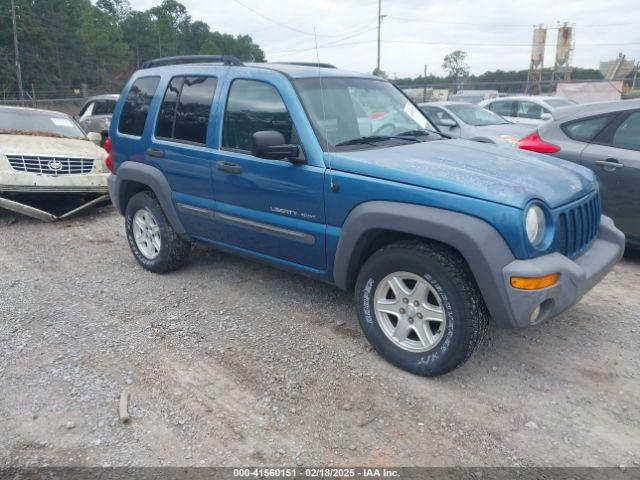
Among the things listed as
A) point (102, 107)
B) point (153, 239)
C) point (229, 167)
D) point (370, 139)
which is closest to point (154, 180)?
point (153, 239)

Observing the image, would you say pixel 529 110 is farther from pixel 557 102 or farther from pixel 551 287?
pixel 551 287

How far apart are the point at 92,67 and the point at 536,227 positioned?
166 ft

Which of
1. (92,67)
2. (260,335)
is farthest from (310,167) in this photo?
(92,67)

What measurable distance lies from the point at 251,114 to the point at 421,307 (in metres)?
1.94

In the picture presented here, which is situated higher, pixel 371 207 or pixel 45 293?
pixel 371 207

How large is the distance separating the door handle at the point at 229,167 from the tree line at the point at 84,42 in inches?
1102

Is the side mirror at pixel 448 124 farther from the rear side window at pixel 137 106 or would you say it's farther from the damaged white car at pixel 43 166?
the damaged white car at pixel 43 166

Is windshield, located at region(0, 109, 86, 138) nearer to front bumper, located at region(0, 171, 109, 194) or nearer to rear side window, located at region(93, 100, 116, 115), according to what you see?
front bumper, located at region(0, 171, 109, 194)

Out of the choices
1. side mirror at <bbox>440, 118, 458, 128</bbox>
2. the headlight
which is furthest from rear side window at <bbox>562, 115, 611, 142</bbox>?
the headlight

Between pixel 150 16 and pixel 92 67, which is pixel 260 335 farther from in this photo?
pixel 150 16

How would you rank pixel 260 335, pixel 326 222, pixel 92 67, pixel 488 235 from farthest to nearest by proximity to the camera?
1. pixel 92 67
2. pixel 260 335
3. pixel 326 222
4. pixel 488 235

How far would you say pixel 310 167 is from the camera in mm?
3500

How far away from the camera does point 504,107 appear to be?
13.5 m

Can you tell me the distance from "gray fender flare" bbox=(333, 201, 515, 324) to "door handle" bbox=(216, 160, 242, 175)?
3.58 feet
